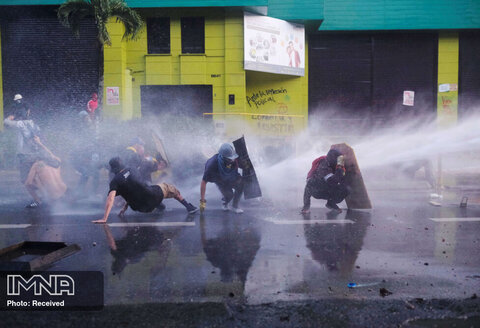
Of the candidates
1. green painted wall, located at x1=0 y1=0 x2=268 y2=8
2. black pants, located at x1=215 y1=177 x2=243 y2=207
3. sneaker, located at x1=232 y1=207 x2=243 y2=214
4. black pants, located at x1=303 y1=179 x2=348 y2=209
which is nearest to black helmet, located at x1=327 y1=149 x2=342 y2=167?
black pants, located at x1=303 y1=179 x2=348 y2=209

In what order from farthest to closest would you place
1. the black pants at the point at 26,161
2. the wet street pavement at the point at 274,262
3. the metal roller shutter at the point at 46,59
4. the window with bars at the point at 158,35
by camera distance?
the window with bars at the point at 158,35
the metal roller shutter at the point at 46,59
the black pants at the point at 26,161
the wet street pavement at the point at 274,262

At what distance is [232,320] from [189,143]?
7685mm

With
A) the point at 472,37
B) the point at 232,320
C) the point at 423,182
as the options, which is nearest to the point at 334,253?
the point at 232,320

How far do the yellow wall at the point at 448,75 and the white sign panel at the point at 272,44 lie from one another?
5868 mm

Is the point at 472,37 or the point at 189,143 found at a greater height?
the point at 472,37

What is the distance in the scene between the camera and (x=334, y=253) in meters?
5.34

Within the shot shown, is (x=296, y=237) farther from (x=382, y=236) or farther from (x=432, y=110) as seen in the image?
(x=432, y=110)

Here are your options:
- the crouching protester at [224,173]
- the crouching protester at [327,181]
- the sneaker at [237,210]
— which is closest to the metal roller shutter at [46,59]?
the crouching protester at [224,173]

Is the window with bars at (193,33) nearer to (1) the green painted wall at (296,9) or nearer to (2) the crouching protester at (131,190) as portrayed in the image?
(1) the green painted wall at (296,9)

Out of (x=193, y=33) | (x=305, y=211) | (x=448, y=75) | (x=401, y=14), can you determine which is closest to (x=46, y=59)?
(x=193, y=33)

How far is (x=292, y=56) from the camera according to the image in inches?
721

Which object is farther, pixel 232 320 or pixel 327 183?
pixel 327 183

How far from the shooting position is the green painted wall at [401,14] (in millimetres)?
18031

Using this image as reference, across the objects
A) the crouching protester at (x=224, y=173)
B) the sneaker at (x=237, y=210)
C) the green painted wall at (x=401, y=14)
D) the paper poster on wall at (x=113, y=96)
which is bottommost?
the sneaker at (x=237, y=210)
